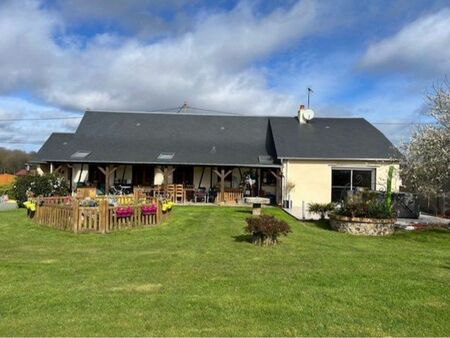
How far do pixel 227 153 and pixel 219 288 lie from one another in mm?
18766

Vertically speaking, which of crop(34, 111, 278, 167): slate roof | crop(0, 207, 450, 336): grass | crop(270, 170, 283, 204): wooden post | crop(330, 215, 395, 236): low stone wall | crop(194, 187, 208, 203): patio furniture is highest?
crop(34, 111, 278, 167): slate roof

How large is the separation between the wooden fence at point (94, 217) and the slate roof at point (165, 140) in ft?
33.6

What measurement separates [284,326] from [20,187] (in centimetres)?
1820

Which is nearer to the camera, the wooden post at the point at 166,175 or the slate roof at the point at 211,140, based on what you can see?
the wooden post at the point at 166,175

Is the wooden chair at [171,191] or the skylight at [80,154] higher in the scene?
the skylight at [80,154]

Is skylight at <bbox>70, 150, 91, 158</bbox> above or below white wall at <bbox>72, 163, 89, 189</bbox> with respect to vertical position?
above

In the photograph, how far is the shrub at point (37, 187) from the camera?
65.4 ft

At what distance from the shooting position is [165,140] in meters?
26.3

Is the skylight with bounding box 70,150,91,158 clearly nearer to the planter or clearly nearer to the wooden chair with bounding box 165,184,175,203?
the wooden chair with bounding box 165,184,175,203

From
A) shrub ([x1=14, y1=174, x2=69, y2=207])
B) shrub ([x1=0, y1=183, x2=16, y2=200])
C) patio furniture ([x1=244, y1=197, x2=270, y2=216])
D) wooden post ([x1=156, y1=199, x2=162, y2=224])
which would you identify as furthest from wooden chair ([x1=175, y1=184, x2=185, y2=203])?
wooden post ([x1=156, y1=199, x2=162, y2=224])

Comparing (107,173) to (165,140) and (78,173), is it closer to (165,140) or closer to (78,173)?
(78,173)

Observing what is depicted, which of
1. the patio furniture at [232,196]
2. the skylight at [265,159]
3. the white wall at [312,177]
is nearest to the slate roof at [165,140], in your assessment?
the skylight at [265,159]

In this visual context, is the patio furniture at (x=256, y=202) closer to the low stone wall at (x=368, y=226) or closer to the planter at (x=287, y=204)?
the low stone wall at (x=368, y=226)

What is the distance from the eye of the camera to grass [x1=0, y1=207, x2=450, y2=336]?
4.60 meters
